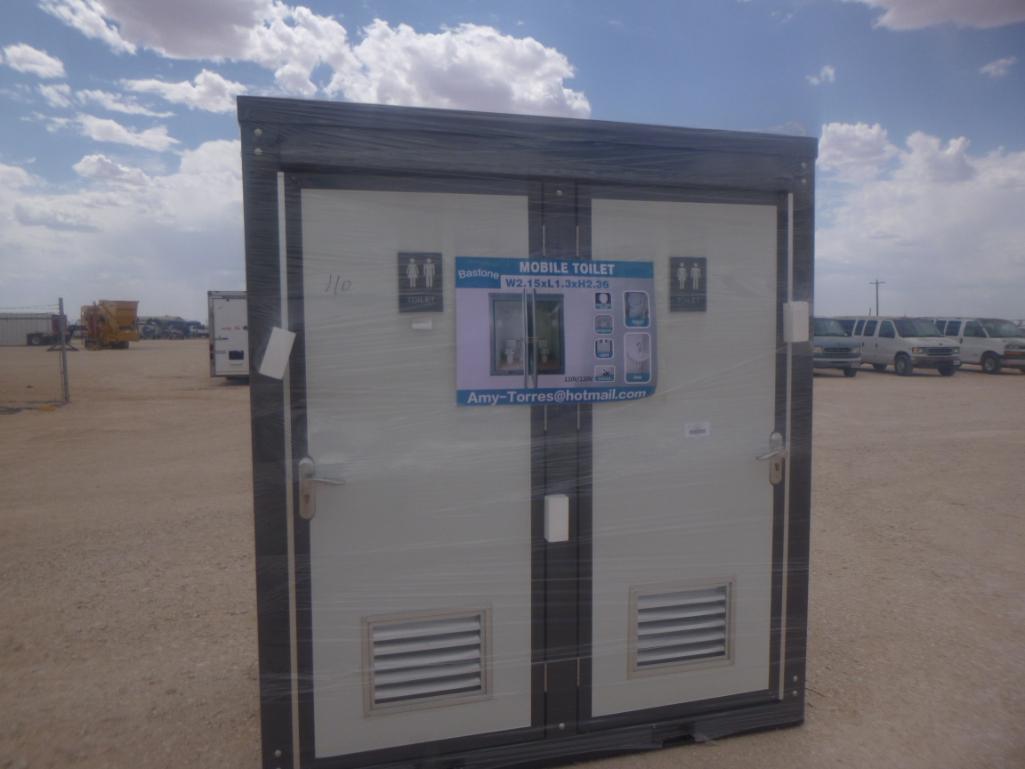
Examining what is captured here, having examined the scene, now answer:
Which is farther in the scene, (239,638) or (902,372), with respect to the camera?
(902,372)

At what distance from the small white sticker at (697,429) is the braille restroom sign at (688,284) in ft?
1.48

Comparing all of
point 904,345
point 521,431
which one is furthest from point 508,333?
point 904,345

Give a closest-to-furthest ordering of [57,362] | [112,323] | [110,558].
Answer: [110,558]
[57,362]
[112,323]

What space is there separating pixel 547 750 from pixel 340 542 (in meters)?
1.16

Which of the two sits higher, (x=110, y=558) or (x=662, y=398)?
(x=662, y=398)

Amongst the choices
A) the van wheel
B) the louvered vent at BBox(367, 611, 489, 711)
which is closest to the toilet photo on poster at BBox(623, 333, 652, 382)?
the louvered vent at BBox(367, 611, 489, 711)

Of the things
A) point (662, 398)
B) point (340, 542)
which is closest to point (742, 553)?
point (662, 398)

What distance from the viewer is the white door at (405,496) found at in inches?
110

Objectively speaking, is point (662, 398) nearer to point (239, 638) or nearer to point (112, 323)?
point (239, 638)

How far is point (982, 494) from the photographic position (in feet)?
25.4

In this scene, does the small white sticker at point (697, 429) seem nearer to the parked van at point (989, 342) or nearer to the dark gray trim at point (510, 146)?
the dark gray trim at point (510, 146)

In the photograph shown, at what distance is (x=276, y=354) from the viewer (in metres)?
2.69

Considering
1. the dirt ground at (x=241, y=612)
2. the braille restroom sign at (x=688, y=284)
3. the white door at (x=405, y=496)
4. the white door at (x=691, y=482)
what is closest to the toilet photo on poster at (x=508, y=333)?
the white door at (x=405, y=496)

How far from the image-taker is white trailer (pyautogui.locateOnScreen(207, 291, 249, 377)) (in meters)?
19.0
